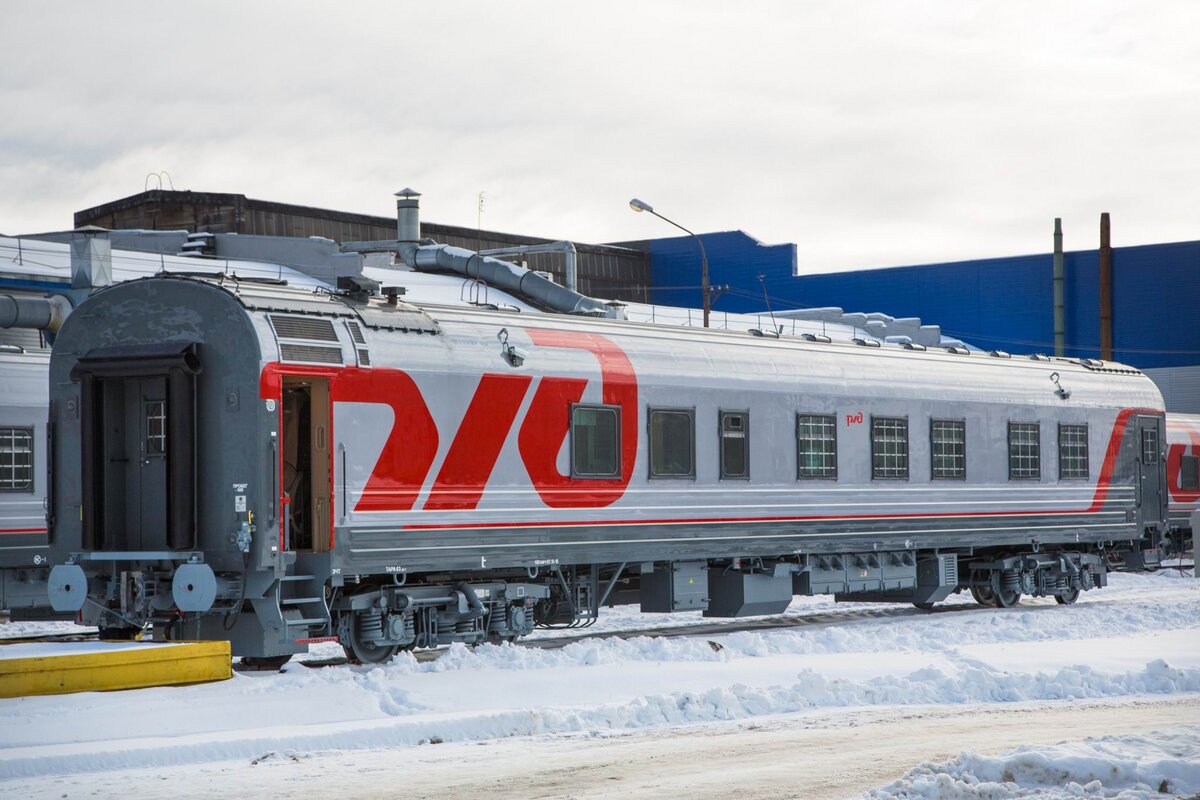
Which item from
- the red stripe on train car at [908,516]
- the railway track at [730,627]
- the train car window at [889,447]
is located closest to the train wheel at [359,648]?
the railway track at [730,627]

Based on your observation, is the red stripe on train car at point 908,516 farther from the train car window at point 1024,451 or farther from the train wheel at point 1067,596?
the train wheel at point 1067,596

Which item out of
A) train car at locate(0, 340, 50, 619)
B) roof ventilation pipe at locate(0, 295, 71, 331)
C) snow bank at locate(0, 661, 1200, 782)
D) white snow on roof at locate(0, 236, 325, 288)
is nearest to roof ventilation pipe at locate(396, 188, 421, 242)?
white snow on roof at locate(0, 236, 325, 288)

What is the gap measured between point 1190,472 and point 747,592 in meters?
20.8

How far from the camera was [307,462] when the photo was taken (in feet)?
57.0

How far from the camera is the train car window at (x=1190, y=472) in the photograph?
129ft

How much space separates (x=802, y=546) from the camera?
22.8 meters

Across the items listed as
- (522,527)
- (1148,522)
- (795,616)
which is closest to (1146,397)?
(1148,522)

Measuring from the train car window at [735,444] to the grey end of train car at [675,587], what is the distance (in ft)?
4.24

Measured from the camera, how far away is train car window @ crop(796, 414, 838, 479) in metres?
22.8

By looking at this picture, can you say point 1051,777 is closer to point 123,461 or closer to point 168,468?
point 168,468

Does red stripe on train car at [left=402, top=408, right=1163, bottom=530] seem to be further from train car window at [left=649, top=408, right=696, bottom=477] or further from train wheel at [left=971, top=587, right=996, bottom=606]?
train wheel at [left=971, top=587, right=996, bottom=606]

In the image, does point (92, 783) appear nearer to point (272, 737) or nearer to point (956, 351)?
point (272, 737)

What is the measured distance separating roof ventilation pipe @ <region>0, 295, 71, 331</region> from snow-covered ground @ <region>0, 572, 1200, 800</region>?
15.8m

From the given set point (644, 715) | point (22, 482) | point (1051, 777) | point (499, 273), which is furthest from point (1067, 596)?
point (499, 273)
